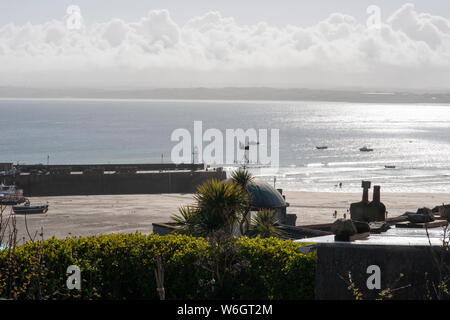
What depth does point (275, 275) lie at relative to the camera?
52.6 ft

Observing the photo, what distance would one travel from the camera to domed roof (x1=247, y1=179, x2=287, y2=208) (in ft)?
116

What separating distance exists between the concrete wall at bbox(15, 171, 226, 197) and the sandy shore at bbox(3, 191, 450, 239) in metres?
4.19

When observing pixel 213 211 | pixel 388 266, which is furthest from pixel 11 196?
pixel 388 266

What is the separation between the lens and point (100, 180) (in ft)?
303

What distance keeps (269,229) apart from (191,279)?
Result: 912 centimetres

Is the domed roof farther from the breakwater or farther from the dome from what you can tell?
the breakwater

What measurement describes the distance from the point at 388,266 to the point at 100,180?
268 ft

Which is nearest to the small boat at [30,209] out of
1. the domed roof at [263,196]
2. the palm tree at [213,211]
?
the domed roof at [263,196]

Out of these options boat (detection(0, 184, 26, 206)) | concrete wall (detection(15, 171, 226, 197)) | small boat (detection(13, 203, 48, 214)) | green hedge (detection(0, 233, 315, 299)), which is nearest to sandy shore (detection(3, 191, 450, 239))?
small boat (detection(13, 203, 48, 214))

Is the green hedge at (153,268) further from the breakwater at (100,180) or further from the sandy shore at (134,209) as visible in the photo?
the breakwater at (100,180)

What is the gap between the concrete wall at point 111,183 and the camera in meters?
89.6

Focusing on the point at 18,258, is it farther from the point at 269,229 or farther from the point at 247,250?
the point at 269,229

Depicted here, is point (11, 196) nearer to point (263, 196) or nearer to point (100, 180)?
point (100, 180)
